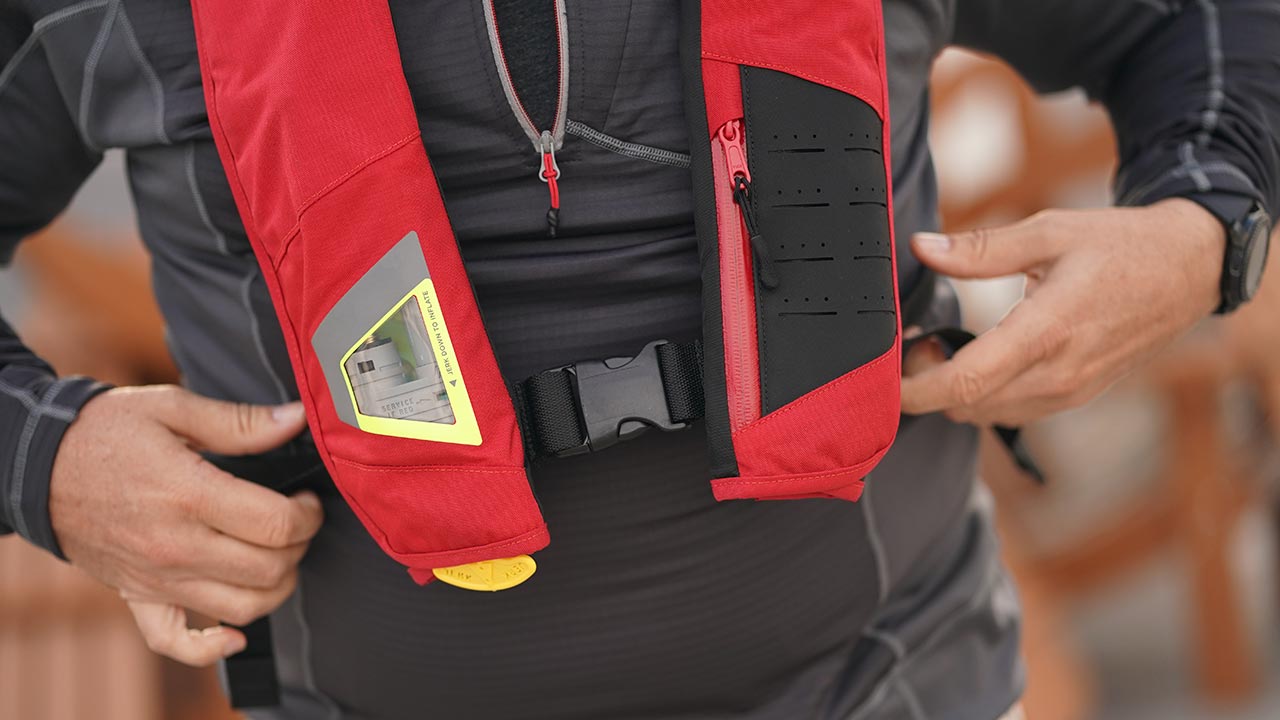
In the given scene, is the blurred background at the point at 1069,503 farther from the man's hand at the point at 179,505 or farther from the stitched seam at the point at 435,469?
the stitched seam at the point at 435,469

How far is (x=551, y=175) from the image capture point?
34.9 inches

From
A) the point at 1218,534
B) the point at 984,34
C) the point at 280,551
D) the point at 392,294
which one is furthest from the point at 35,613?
Result: the point at 1218,534

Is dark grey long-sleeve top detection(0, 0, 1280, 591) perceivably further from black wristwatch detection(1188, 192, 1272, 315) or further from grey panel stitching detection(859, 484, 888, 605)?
grey panel stitching detection(859, 484, 888, 605)

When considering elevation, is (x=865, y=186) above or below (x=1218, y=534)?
above

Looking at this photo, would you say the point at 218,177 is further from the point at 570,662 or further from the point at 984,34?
the point at 984,34

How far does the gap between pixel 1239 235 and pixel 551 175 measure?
2.16ft

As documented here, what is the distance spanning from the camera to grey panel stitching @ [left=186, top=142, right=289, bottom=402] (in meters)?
0.94

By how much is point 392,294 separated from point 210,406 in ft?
0.78

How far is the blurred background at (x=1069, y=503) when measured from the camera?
281 cm

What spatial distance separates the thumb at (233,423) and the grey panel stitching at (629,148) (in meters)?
0.33

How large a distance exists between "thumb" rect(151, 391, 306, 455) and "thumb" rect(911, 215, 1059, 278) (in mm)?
565

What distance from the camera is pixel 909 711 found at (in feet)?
3.55

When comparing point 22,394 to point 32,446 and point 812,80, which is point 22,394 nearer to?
point 32,446

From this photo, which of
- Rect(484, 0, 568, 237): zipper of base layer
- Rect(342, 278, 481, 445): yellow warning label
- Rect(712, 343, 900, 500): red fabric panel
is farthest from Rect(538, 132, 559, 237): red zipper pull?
Rect(712, 343, 900, 500): red fabric panel
